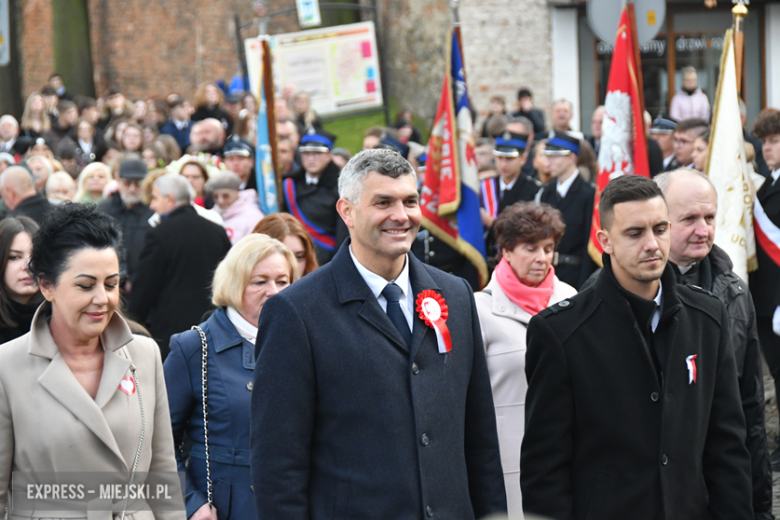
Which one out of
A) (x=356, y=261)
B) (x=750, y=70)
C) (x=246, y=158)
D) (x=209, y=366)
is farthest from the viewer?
(x=750, y=70)

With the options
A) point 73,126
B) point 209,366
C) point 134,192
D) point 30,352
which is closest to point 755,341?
point 209,366

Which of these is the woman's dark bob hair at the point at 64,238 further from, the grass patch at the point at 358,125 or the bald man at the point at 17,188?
the grass patch at the point at 358,125

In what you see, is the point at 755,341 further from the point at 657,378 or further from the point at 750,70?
the point at 750,70

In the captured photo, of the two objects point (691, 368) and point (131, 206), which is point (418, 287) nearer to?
point (691, 368)

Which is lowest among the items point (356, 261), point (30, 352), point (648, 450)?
point (648, 450)

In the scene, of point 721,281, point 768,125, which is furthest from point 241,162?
point 721,281

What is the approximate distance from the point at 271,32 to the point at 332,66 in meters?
5.19

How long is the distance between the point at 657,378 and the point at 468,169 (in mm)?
4840

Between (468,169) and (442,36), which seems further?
(442,36)

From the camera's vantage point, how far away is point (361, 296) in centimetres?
320

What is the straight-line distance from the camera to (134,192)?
8945 millimetres

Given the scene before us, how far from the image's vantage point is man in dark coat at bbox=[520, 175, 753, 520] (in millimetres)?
3406

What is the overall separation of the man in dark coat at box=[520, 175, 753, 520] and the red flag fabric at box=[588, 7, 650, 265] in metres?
3.52

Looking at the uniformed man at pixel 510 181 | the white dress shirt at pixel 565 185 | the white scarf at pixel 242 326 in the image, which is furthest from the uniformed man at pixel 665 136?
the white scarf at pixel 242 326
